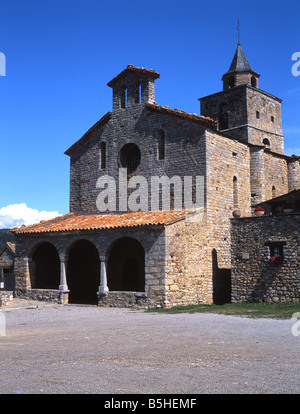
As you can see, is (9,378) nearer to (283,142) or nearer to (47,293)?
(47,293)

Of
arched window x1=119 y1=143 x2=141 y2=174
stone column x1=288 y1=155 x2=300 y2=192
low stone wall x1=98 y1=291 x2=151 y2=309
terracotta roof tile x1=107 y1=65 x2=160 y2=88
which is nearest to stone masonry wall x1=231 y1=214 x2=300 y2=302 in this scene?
low stone wall x1=98 y1=291 x2=151 y2=309

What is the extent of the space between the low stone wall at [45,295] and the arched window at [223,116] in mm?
14491

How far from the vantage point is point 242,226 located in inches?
732

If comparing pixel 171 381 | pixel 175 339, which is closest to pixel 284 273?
pixel 175 339

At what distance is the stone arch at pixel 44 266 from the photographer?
22.3 meters

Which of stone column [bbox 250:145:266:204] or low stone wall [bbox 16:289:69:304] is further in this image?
stone column [bbox 250:145:266:204]

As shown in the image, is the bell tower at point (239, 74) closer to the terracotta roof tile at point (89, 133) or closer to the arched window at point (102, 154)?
the terracotta roof tile at point (89, 133)

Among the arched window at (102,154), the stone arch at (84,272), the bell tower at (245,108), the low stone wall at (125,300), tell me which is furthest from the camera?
the bell tower at (245,108)

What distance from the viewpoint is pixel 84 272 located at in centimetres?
2386

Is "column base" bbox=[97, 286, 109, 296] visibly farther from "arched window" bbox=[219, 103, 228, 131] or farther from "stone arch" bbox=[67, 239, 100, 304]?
"arched window" bbox=[219, 103, 228, 131]

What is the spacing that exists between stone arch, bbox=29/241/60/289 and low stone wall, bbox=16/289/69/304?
0.51 metres

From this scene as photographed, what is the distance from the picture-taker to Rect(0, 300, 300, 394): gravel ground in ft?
19.1

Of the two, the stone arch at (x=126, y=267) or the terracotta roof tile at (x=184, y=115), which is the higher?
the terracotta roof tile at (x=184, y=115)

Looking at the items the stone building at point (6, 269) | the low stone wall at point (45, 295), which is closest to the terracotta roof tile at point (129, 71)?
the low stone wall at point (45, 295)
